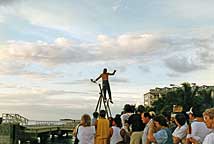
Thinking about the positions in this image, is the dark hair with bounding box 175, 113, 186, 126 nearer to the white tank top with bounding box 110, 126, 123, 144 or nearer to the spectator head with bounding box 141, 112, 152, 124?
the spectator head with bounding box 141, 112, 152, 124

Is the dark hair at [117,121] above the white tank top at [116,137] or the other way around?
above

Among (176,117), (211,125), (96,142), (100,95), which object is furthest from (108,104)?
(211,125)

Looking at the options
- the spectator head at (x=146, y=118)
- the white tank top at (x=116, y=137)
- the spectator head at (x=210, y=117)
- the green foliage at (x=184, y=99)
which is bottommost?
the white tank top at (x=116, y=137)

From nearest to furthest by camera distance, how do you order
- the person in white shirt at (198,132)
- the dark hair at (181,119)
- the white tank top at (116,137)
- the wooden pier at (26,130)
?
the person in white shirt at (198,132), the dark hair at (181,119), the white tank top at (116,137), the wooden pier at (26,130)

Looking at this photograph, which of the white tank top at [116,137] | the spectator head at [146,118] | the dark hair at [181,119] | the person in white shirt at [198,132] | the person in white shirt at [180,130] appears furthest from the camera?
the white tank top at [116,137]

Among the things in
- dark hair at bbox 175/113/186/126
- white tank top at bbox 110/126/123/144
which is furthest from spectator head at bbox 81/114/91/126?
dark hair at bbox 175/113/186/126

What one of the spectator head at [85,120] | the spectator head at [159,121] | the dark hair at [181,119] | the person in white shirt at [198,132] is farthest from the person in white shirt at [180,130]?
the spectator head at [85,120]

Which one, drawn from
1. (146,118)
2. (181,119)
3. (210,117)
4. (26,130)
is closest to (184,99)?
(26,130)

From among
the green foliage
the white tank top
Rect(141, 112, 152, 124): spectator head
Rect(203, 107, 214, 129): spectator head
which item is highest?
the green foliage

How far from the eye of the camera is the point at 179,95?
76438 millimetres

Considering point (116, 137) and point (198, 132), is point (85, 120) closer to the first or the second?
point (116, 137)

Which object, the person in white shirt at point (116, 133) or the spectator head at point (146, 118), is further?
the person in white shirt at point (116, 133)

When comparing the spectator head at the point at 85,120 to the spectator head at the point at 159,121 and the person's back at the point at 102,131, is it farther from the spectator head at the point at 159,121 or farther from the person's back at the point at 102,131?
the spectator head at the point at 159,121

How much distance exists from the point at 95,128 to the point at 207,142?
5614 millimetres
